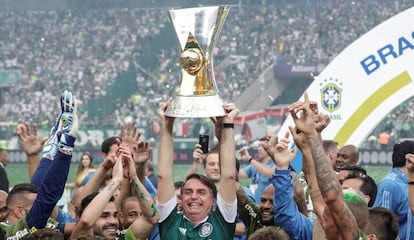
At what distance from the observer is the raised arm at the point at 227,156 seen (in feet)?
19.6

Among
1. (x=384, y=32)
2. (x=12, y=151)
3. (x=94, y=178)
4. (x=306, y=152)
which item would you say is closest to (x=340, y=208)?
(x=306, y=152)

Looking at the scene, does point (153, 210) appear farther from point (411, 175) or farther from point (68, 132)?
point (411, 175)

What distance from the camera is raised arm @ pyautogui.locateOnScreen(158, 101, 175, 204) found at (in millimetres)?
6066

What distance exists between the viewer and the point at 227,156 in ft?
19.8

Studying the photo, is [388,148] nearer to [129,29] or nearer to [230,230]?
[129,29]

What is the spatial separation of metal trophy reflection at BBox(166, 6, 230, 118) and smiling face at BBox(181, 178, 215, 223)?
1.45ft

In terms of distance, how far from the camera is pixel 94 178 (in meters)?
6.77

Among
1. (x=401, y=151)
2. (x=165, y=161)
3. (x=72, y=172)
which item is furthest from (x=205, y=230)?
(x=72, y=172)

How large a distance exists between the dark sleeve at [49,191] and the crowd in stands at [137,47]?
32.6 metres

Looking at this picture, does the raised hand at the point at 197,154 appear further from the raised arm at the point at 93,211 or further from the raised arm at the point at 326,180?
the raised arm at the point at 326,180

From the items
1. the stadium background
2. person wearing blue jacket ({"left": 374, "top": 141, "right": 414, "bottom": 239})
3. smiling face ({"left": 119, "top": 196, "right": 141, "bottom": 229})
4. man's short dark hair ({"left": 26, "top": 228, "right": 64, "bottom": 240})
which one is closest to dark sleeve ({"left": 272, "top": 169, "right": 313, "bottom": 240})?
smiling face ({"left": 119, "top": 196, "right": 141, "bottom": 229})

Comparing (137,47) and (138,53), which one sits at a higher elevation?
(137,47)

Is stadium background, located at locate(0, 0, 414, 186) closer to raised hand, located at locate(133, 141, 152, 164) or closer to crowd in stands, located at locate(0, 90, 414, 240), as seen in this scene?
raised hand, located at locate(133, 141, 152, 164)

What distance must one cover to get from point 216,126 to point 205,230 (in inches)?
23.5
